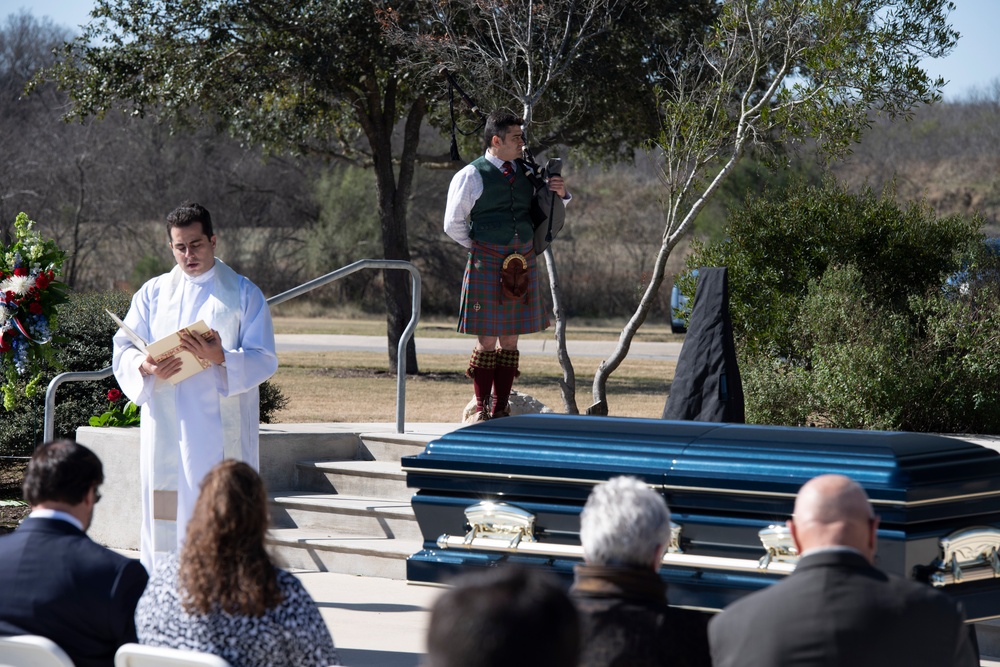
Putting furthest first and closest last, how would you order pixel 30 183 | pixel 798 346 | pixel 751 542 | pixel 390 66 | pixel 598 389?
pixel 30 183 → pixel 390 66 → pixel 598 389 → pixel 798 346 → pixel 751 542

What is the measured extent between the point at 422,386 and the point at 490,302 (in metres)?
7.90

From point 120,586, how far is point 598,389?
7224mm

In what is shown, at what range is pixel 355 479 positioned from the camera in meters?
7.40

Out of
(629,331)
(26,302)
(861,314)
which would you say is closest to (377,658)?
(26,302)

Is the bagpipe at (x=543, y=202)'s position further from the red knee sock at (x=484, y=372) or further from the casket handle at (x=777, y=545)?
the casket handle at (x=777, y=545)

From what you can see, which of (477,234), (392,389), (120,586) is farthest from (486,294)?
(392,389)

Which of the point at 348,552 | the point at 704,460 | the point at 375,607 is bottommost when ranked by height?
the point at 375,607

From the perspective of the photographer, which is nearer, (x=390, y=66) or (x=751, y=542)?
(x=751, y=542)

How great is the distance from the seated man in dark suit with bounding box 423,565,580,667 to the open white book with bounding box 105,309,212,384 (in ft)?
10.5

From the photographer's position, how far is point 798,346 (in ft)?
28.8

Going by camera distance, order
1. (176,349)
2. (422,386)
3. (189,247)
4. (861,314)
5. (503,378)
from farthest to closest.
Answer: (422,386) → (861,314) → (503,378) → (189,247) → (176,349)

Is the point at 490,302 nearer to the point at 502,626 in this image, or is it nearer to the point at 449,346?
the point at 502,626

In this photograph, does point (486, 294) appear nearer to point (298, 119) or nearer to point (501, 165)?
point (501, 165)

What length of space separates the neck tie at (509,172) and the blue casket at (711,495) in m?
2.54
